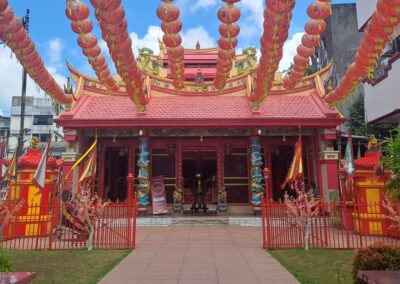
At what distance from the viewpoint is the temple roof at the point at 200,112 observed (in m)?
13.5

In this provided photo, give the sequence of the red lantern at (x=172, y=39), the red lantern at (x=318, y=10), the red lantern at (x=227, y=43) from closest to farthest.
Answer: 1. the red lantern at (x=318, y=10)
2. the red lantern at (x=172, y=39)
3. the red lantern at (x=227, y=43)

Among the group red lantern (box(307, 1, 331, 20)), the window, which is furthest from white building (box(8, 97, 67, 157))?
red lantern (box(307, 1, 331, 20))

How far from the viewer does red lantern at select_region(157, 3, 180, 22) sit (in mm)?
6320

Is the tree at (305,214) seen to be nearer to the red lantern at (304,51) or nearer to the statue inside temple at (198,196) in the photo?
the red lantern at (304,51)

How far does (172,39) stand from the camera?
7195 millimetres

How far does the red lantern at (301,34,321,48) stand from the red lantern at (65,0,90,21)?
15.7 ft

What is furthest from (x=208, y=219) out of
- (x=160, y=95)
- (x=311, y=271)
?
(x=311, y=271)

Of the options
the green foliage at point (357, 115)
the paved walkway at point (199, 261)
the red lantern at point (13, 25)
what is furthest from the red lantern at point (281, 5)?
the green foliage at point (357, 115)

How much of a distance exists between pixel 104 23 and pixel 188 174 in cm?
1102

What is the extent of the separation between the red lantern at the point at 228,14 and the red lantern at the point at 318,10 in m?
1.48

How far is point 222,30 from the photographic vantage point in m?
6.89

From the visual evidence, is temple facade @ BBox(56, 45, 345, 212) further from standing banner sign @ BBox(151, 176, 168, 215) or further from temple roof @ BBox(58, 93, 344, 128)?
standing banner sign @ BBox(151, 176, 168, 215)

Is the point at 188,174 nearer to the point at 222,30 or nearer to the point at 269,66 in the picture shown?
the point at 269,66

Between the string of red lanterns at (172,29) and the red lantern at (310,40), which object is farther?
the red lantern at (310,40)
